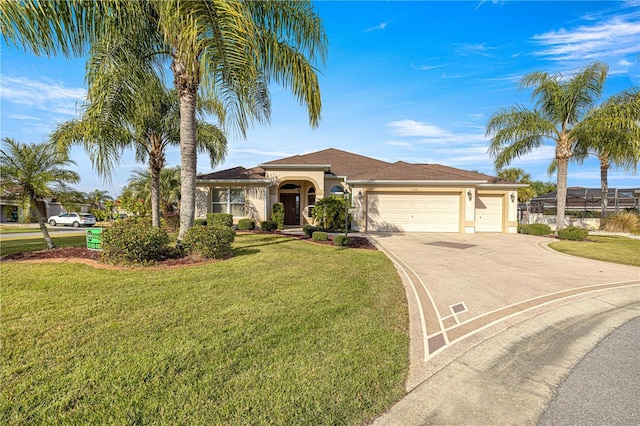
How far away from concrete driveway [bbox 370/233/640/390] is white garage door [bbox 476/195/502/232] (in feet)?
26.1

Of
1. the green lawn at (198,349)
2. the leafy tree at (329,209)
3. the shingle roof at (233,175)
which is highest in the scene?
the shingle roof at (233,175)

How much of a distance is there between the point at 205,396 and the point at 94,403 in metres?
0.88

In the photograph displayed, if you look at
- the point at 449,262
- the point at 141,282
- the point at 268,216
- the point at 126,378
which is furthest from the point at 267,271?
the point at 268,216

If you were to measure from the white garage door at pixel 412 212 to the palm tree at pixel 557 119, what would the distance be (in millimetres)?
4292

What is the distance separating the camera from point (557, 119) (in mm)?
14578

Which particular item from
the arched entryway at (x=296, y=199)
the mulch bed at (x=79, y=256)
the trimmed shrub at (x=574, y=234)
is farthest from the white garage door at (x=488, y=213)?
the mulch bed at (x=79, y=256)

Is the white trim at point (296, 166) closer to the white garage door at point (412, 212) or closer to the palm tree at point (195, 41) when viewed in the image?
the white garage door at point (412, 212)

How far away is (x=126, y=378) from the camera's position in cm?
254

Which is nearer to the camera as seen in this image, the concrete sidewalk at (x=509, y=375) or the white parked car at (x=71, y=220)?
the concrete sidewalk at (x=509, y=375)

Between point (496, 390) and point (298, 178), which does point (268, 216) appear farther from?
point (496, 390)

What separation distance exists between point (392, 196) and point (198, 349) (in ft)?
50.9

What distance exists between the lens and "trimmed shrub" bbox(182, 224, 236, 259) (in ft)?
23.9

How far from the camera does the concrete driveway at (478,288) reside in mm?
3621

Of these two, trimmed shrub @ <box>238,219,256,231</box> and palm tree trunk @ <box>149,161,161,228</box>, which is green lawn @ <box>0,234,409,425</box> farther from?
trimmed shrub @ <box>238,219,256,231</box>
